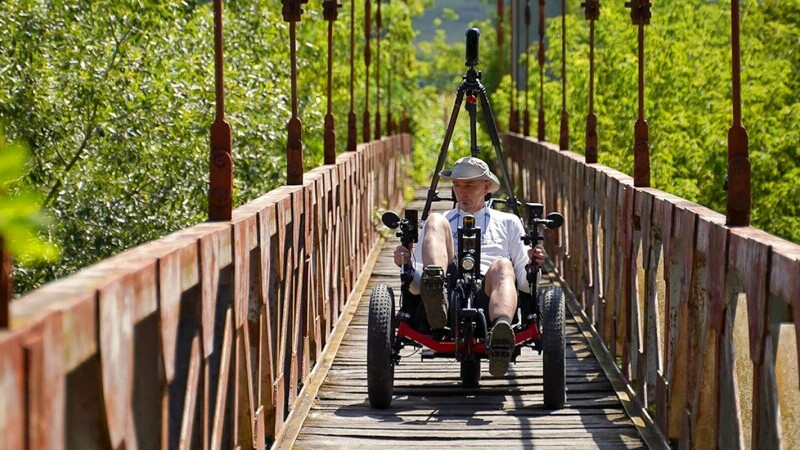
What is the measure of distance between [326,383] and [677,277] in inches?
109

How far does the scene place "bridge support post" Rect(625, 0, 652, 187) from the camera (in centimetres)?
949

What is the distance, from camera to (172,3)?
54.9 ft

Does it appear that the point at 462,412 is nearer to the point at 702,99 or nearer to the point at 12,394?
the point at 12,394

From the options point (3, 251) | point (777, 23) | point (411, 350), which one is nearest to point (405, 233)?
point (411, 350)

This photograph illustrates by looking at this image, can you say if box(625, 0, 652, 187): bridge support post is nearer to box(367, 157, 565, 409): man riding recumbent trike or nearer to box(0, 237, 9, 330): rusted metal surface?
box(367, 157, 565, 409): man riding recumbent trike

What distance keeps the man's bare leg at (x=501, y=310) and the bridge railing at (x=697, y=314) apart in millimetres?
679

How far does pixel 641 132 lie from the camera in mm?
10172

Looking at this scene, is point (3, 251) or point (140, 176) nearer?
point (3, 251)

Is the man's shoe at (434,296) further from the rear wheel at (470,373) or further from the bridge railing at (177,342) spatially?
the rear wheel at (470,373)

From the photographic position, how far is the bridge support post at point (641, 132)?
31.1 feet

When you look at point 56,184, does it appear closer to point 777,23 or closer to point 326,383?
point 326,383

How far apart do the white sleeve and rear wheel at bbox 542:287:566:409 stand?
16 cm

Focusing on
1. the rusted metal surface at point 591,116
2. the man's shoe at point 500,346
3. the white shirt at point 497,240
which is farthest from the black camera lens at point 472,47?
the rusted metal surface at point 591,116

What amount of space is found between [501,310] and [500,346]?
255mm
